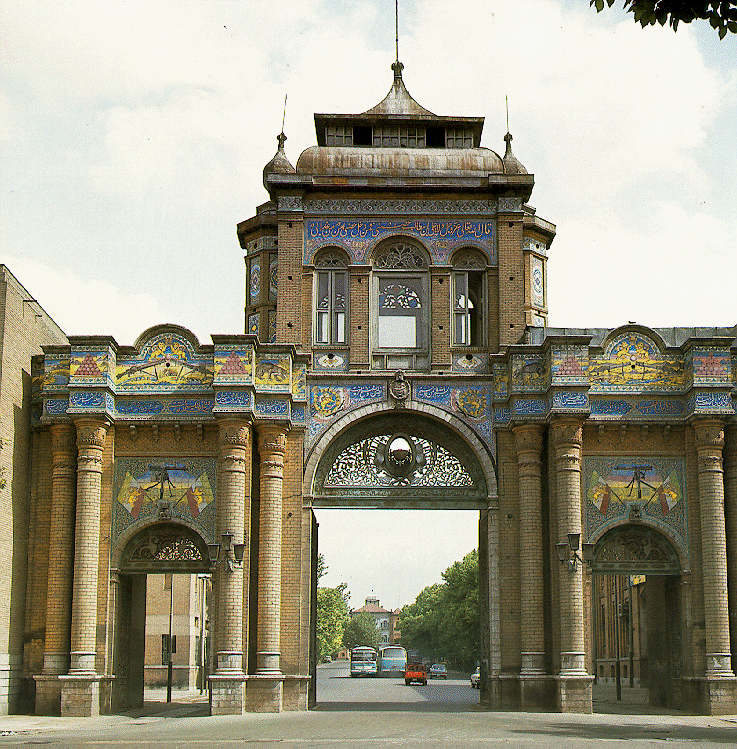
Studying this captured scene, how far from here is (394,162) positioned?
32.7 meters

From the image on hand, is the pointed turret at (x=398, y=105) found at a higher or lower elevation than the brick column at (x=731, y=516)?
higher

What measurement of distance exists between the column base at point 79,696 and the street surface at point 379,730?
50 centimetres

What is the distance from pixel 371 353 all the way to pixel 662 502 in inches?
325

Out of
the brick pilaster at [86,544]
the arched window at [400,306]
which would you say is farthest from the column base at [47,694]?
the arched window at [400,306]

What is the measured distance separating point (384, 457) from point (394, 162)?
8113 mm

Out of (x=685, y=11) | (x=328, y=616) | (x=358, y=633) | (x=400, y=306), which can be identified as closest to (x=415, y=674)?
(x=328, y=616)

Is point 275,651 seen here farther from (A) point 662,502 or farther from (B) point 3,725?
(A) point 662,502

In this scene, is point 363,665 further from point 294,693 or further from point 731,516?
point 731,516

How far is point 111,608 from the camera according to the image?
29.1m

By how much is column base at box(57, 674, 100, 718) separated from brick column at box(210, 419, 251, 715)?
9.01 ft

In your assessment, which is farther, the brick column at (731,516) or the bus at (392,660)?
the bus at (392,660)

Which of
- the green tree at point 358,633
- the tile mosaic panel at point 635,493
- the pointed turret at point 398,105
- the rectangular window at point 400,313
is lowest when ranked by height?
the green tree at point 358,633

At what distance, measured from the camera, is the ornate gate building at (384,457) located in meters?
28.6

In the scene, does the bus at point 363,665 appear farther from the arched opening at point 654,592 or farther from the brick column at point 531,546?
the brick column at point 531,546
